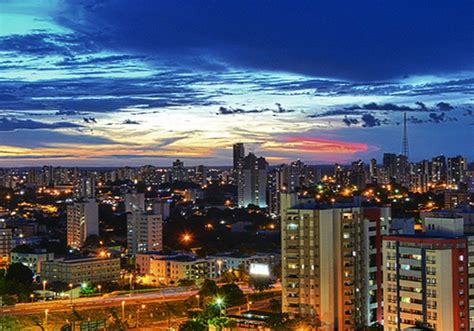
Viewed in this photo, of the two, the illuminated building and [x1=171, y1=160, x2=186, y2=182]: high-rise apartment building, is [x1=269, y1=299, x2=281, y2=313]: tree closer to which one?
the illuminated building

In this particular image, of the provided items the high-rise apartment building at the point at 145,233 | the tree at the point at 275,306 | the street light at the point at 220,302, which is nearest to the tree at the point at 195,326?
the street light at the point at 220,302

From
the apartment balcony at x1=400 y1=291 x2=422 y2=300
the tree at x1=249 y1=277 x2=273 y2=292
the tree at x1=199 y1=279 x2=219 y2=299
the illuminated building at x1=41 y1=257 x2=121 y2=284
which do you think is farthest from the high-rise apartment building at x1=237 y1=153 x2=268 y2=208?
the apartment balcony at x1=400 y1=291 x2=422 y2=300

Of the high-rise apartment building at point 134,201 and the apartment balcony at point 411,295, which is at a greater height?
the high-rise apartment building at point 134,201

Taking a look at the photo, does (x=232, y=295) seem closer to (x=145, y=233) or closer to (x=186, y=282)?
(x=186, y=282)

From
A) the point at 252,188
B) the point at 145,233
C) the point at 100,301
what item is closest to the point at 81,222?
the point at 145,233

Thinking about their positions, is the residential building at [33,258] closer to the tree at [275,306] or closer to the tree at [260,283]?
the tree at [260,283]

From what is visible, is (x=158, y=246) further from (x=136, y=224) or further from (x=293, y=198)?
(x=293, y=198)
